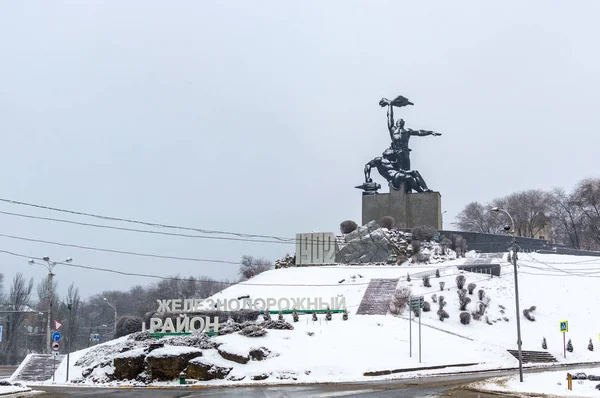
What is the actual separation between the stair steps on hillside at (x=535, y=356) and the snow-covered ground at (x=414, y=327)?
919 mm

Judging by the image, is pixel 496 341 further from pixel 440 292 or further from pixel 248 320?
pixel 248 320

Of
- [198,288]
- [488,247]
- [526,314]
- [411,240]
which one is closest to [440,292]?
[526,314]

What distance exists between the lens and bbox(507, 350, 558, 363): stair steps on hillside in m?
43.0

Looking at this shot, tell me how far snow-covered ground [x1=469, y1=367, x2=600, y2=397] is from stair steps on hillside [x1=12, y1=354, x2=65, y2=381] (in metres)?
29.7

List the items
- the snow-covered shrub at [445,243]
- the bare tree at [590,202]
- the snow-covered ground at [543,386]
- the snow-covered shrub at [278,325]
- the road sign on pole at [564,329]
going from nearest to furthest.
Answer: the snow-covered ground at [543,386] → the road sign on pole at [564,329] → the snow-covered shrub at [278,325] → the snow-covered shrub at [445,243] → the bare tree at [590,202]

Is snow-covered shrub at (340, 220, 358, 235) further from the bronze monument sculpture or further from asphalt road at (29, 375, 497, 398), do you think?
asphalt road at (29, 375, 497, 398)

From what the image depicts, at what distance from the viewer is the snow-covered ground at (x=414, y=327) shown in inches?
1422

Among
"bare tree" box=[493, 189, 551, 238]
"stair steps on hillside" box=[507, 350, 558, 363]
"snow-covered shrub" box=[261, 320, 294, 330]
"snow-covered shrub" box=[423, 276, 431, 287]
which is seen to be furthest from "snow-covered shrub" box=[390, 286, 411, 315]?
"bare tree" box=[493, 189, 551, 238]

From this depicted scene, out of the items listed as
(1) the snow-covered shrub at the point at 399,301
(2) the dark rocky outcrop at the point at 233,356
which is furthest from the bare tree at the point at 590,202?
(2) the dark rocky outcrop at the point at 233,356

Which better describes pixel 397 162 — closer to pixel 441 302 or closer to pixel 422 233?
pixel 422 233

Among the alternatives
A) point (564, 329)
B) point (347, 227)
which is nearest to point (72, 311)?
point (347, 227)

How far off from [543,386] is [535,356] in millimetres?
19263

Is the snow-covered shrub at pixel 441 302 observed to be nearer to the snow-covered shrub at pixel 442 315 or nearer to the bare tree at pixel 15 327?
the snow-covered shrub at pixel 442 315

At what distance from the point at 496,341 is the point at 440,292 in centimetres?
898
